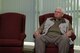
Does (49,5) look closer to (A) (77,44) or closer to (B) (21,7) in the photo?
(B) (21,7)

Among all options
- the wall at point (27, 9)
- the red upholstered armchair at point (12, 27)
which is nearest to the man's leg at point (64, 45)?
the red upholstered armchair at point (12, 27)

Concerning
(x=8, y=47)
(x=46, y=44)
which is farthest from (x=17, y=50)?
(x=46, y=44)

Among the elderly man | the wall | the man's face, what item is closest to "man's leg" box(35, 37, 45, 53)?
the elderly man

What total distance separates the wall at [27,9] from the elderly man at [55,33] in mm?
1267

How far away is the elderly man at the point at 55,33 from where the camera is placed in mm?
4039

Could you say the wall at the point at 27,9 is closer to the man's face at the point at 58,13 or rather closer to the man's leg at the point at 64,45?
the man's face at the point at 58,13

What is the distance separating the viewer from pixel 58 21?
456cm

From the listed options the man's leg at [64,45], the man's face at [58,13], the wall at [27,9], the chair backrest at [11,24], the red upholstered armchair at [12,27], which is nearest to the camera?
the man's leg at [64,45]

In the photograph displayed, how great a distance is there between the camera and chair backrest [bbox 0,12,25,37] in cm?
481

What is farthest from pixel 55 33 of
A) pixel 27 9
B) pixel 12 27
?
pixel 27 9

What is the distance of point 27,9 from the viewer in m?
5.89

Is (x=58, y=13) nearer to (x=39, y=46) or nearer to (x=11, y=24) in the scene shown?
(x=39, y=46)

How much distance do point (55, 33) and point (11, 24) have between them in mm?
1141

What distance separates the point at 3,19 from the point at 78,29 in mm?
1879
